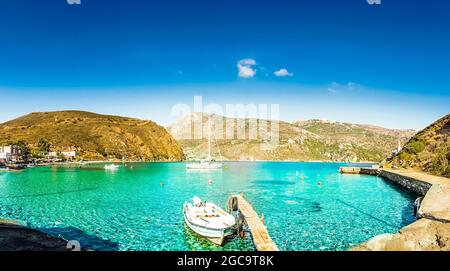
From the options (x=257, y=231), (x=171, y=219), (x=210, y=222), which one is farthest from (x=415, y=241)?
(x=171, y=219)

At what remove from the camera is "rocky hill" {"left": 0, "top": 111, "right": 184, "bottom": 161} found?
151 m

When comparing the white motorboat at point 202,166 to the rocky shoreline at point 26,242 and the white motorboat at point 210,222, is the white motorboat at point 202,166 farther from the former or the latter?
the rocky shoreline at point 26,242

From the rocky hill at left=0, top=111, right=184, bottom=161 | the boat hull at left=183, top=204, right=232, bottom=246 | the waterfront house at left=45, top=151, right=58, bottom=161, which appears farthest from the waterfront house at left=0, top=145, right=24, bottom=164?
the boat hull at left=183, top=204, right=232, bottom=246

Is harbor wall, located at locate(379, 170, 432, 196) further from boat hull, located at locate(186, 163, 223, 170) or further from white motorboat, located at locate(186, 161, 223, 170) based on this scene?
white motorboat, located at locate(186, 161, 223, 170)

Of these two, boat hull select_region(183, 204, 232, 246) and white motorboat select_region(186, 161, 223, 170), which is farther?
white motorboat select_region(186, 161, 223, 170)

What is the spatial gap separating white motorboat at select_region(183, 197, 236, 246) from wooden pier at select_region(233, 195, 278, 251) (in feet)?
4.56

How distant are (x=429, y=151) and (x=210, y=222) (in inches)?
2530

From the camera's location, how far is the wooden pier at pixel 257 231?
1669 centimetres

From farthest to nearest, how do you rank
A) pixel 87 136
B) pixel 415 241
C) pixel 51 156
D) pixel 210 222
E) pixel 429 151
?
pixel 87 136, pixel 51 156, pixel 429 151, pixel 210 222, pixel 415 241

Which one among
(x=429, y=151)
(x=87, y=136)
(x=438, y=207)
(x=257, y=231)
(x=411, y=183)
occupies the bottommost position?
(x=411, y=183)

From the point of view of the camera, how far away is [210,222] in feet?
67.8

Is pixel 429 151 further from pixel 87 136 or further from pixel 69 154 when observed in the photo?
pixel 87 136

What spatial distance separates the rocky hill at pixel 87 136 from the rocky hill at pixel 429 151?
417ft
